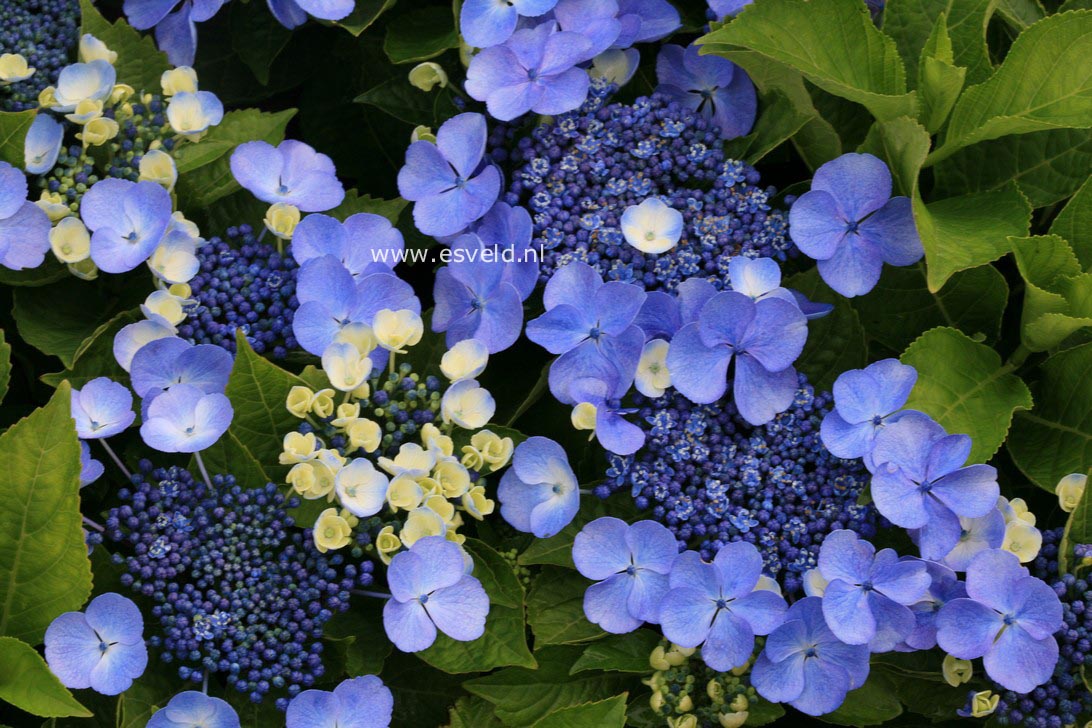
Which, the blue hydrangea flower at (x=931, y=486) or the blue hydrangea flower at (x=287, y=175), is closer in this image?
the blue hydrangea flower at (x=931, y=486)

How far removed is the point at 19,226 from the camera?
0.96 m

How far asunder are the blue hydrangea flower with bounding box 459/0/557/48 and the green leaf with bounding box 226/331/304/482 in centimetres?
34

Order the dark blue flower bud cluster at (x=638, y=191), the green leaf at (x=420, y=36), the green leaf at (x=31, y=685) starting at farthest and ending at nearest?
the green leaf at (x=420, y=36) < the dark blue flower bud cluster at (x=638, y=191) < the green leaf at (x=31, y=685)

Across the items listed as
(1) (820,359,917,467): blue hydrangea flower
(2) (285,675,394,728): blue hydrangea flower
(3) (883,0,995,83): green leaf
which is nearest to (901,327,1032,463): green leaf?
(1) (820,359,917,467): blue hydrangea flower

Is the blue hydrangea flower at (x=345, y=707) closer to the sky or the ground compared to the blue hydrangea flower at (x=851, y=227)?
closer to the ground

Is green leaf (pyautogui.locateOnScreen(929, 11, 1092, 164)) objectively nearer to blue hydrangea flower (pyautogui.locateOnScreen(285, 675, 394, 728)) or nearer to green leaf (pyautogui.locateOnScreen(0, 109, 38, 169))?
blue hydrangea flower (pyautogui.locateOnScreen(285, 675, 394, 728))

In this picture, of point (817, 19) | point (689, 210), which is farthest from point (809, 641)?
point (817, 19)

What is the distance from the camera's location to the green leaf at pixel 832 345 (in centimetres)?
99

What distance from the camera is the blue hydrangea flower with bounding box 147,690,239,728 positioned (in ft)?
2.74

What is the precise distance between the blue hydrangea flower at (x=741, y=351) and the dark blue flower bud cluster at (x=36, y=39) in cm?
59

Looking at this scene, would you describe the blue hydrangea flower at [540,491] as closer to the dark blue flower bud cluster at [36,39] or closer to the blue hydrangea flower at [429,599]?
the blue hydrangea flower at [429,599]

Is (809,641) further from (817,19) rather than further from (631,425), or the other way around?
(817,19)

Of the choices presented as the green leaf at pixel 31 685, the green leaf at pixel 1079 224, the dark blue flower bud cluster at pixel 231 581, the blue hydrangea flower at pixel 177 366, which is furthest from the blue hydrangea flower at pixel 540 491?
the green leaf at pixel 1079 224

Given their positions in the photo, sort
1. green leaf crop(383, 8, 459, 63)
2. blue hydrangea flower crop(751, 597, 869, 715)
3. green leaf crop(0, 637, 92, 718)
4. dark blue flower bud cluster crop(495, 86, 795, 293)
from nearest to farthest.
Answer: green leaf crop(0, 637, 92, 718)
blue hydrangea flower crop(751, 597, 869, 715)
dark blue flower bud cluster crop(495, 86, 795, 293)
green leaf crop(383, 8, 459, 63)
